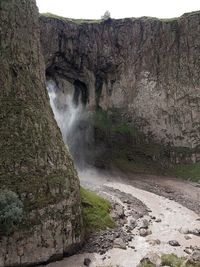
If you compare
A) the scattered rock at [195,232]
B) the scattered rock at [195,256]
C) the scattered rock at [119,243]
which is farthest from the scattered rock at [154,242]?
the scattered rock at [195,256]

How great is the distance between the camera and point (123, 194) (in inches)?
3282

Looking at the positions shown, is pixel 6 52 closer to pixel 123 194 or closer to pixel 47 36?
pixel 123 194

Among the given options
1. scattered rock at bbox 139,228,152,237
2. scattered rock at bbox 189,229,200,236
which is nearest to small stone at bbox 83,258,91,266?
scattered rock at bbox 139,228,152,237

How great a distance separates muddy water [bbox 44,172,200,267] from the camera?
54812 mm

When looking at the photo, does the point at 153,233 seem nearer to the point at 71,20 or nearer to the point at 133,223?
the point at 133,223

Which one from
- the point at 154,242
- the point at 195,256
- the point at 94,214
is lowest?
the point at 154,242

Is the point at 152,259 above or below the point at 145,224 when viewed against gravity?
above

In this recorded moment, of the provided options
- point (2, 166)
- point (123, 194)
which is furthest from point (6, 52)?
point (123, 194)

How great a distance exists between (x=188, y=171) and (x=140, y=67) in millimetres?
29122

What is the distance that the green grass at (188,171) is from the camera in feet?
321

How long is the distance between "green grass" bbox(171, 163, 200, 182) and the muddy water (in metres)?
14.0

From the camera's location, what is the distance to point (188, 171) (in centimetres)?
10056

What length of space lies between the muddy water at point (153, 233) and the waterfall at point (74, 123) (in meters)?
13.6

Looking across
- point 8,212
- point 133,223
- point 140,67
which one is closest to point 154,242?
point 133,223
